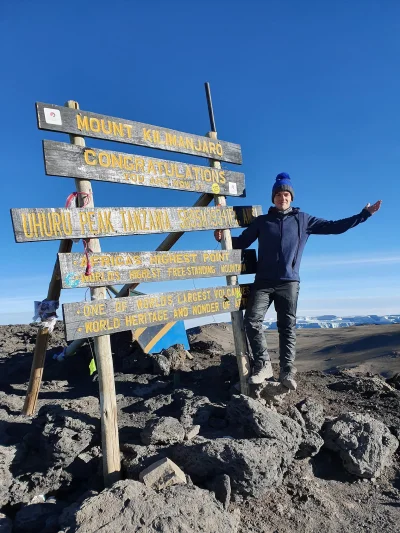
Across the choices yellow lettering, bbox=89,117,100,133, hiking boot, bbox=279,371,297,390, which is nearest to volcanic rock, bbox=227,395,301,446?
hiking boot, bbox=279,371,297,390

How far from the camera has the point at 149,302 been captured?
15.2 feet

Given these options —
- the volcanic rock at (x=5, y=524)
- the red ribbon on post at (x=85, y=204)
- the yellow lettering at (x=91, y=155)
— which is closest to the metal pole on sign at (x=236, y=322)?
the yellow lettering at (x=91, y=155)

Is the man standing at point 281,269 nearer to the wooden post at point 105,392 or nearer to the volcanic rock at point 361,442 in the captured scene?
the volcanic rock at point 361,442

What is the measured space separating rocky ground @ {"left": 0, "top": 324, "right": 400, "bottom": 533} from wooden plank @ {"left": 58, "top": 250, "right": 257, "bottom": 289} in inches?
60.4

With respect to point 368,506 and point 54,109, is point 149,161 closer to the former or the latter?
point 54,109

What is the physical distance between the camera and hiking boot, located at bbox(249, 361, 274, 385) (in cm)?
518

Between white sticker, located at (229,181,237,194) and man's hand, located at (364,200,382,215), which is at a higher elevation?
white sticker, located at (229,181,237,194)

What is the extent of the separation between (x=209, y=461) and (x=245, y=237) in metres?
3.10

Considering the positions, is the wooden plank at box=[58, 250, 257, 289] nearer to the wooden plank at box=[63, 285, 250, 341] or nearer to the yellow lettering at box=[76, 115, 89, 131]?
the wooden plank at box=[63, 285, 250, 341]

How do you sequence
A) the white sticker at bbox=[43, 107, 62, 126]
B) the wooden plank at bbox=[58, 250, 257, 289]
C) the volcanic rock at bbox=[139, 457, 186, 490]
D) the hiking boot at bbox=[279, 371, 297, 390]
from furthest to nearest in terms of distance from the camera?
1. the hiking boot at bbox=[279, 371, 297, 390]
2. the white sticker at bbox=[43, 107, 62, 126]
3. the wooden plank at bbox=[58, 250, 257, 289]
4. the volcanic rock at bbox=[139, 457, 186, 490]

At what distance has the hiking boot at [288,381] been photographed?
504 centimetres

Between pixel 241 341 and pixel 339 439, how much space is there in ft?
5.49

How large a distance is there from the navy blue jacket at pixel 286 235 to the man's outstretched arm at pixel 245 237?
2 centimetres

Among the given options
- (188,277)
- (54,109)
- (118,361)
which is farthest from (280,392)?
(54,109)
